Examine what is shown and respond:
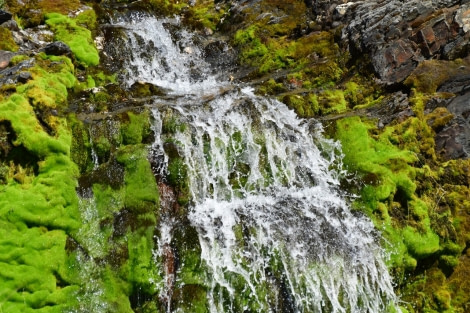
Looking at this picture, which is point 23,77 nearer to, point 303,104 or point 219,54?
point 303,104

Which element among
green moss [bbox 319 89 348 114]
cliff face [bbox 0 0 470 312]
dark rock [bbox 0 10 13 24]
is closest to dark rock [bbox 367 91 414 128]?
cliff face [bbox 0 0 470 312]

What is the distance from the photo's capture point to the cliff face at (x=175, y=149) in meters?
10.1

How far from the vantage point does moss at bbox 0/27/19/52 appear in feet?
54.7

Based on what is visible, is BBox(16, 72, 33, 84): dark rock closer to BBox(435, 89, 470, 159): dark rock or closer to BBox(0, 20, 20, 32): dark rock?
BBox(0, 20, 20, 32): dark rock

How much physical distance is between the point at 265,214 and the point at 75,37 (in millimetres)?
14340

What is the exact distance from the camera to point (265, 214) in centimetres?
1199

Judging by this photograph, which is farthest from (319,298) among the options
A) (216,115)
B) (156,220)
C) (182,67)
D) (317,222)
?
(182,67)

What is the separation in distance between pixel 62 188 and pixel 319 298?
7.88m

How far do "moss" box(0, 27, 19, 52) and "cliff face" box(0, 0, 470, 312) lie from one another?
3.2 inches

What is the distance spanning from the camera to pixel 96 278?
9.95 meters

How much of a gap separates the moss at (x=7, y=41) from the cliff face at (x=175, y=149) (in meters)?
0.08

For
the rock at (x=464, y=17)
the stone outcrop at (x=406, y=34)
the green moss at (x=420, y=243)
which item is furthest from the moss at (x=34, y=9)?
the rock at (x=464, y=17)

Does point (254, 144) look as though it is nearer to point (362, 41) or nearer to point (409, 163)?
point (409, 163)

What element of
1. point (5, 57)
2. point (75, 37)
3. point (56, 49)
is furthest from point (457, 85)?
point (5, 57)
